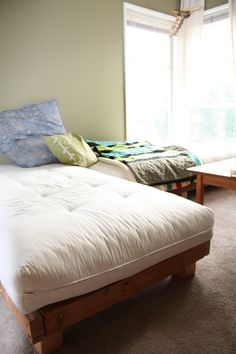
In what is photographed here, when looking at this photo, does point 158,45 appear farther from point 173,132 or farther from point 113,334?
point 113,334

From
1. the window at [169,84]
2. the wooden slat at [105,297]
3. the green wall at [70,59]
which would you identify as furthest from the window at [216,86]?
the wooden slat at [105,297]

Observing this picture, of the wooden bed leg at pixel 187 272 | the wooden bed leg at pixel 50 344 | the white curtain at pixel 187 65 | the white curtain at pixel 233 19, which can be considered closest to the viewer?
the wooden bed leg at pixel 50 344

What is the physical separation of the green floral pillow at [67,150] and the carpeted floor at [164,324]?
1.39m

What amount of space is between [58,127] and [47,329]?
216cm

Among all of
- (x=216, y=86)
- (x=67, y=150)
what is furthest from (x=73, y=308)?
(x=216, y=86)

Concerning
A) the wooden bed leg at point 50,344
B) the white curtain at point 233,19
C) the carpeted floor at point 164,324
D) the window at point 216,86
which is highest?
the white curtain at point 233,19

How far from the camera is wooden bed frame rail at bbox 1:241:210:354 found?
3.22 feet

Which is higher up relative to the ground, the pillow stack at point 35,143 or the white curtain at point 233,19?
the white curtain at point 233,19

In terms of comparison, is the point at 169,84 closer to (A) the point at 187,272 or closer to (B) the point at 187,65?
(B) the point at 187,65

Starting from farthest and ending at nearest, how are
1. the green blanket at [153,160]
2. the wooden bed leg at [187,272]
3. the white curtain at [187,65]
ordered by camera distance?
1. the white curtain at [187,65]
2. the green blanket at [153,160]
3. the wooden bed leg at [187,272]

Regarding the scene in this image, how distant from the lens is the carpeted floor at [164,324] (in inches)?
44.3

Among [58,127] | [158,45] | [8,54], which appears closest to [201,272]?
[58,127]

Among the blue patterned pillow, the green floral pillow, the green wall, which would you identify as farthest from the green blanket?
the green wall

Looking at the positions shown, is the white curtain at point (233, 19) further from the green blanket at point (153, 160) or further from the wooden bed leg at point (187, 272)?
the wooden bed leg at point (187, 272)
